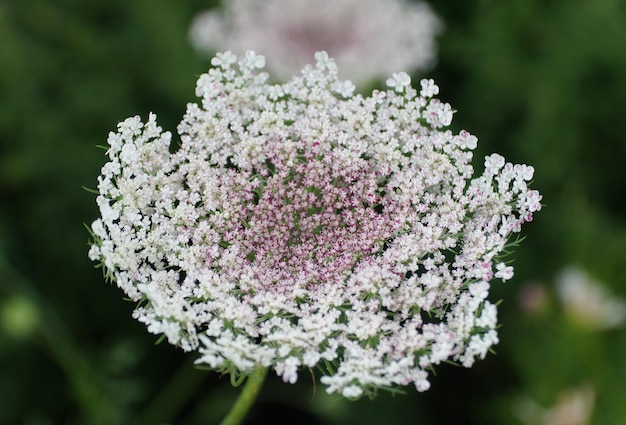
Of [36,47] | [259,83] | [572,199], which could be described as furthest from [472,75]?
[259,83]

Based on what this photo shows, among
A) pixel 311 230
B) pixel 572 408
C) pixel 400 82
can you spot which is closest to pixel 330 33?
pixel 572 408

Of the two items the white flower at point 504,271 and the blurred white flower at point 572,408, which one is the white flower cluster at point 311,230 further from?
the blurred white flower at point 572,408

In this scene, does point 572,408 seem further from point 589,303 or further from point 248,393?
point 248,393

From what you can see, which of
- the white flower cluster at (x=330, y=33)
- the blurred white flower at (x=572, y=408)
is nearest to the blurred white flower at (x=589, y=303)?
the blurred white flower at (x=572, y=408)

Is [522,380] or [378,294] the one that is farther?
[522,380]

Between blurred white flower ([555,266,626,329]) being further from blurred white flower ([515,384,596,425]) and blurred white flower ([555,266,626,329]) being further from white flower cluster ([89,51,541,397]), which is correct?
white flower cluster ([89,51,541,397])

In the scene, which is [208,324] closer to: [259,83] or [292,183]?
[292,183]
